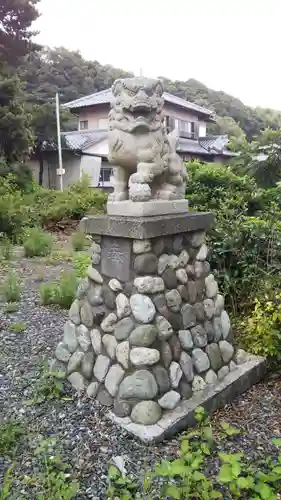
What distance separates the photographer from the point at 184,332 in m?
2.49

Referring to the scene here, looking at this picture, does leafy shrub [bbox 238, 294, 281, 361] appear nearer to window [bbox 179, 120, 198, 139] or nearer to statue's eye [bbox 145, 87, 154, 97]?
statue's eye [bbox 145, 87, 154, 97]

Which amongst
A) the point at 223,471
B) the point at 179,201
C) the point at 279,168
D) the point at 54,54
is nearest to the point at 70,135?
the point at 54,54

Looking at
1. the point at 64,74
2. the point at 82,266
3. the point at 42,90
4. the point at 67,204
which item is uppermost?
the point at 64,74

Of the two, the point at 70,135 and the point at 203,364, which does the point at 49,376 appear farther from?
the point at 70,135

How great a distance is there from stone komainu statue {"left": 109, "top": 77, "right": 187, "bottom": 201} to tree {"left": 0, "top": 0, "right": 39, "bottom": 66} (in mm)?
13400

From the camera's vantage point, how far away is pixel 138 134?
7.64 feet

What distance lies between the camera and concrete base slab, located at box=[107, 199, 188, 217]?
2281 mm

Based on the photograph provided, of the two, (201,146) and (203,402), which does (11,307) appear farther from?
(201,146)

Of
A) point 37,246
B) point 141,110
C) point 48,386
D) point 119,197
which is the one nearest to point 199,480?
point 48,386

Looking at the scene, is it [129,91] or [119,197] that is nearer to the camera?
[129,91]

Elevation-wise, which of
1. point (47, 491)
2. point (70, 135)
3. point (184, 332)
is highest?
point (70, 135)

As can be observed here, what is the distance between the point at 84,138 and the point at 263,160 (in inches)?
591

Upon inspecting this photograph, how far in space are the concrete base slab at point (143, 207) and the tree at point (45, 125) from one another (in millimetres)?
15230

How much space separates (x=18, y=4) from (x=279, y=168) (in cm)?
1252
